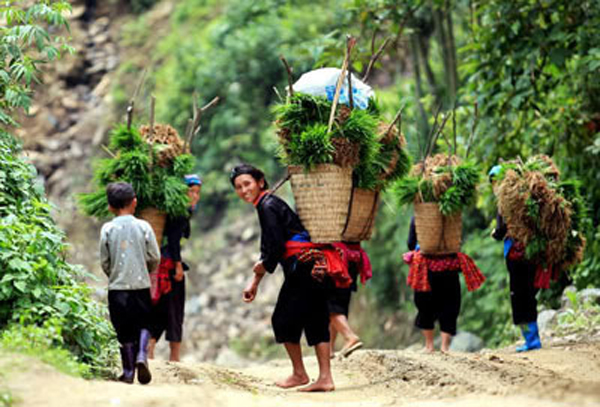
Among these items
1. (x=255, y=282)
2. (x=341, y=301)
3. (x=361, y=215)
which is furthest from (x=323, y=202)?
(x=341, y=301)

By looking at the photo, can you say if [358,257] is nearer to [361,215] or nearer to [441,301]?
[361,215]

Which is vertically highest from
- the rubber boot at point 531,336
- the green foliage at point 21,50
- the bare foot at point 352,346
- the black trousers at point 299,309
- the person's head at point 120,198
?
the green foliage at point 21,50

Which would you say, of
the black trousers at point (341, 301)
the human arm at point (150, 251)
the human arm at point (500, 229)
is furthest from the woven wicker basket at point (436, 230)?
the human arm at point (150, 251)

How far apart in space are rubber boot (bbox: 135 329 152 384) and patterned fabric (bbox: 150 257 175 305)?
1.71 metres

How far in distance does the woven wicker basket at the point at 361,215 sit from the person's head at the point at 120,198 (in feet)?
6.17

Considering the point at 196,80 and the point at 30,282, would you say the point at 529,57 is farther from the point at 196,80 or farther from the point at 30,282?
the point at 196,80

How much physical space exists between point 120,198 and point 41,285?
2.89 ft

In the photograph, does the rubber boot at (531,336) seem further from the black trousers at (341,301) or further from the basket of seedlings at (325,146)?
the basket of seedlings at (325,146)

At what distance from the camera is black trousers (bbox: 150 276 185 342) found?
774 centimetres

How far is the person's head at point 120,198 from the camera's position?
5.98 m

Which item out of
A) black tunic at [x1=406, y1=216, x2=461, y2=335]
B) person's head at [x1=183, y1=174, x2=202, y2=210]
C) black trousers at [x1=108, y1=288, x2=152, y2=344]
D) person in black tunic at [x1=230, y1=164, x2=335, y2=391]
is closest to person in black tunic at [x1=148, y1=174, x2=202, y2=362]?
person's head at [x1=183, y1=174, x2=202, y2=210]

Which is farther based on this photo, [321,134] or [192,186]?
[192,186]

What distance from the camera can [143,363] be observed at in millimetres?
5582

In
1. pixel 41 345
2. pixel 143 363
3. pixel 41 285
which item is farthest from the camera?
pixel 143 363
